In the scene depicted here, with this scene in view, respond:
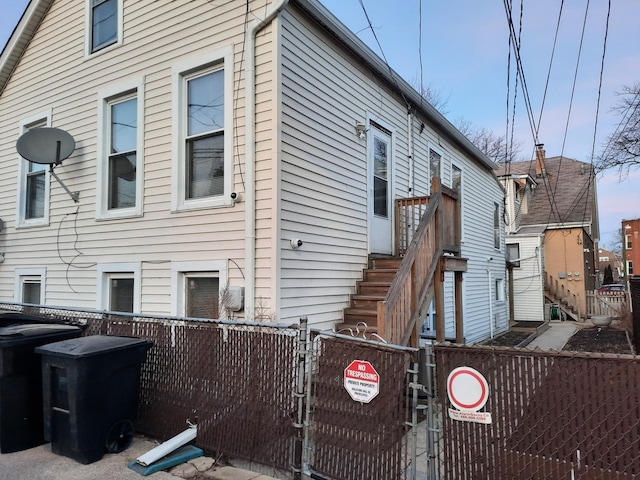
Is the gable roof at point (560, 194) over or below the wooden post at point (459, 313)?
over

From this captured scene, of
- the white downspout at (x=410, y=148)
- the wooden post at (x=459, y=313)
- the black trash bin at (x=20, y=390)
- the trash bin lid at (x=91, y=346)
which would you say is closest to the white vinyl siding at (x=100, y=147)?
the trash bin lid at (x=91, y=346)

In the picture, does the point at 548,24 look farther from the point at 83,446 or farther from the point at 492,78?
the point at 83,446

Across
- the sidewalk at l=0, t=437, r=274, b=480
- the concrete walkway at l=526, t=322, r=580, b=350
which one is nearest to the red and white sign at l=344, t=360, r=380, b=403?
the sidewalk at l=0, t=437, r=274, b=480

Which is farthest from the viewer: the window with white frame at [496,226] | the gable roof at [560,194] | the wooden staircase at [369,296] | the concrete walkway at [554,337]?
→ the gable roof at [560,194]

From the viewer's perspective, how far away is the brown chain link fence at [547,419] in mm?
2469

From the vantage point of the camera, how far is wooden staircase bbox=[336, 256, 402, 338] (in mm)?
6492

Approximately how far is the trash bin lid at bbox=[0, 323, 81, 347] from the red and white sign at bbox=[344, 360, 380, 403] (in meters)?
3.21

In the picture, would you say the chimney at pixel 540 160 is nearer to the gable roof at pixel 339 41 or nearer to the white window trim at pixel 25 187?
the gable roof at pixel 339 41

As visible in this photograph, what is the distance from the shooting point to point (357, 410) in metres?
3.42

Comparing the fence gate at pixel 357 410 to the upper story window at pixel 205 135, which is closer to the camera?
the fence gate at pixel 357 410

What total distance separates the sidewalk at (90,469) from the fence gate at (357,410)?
650 millimetres

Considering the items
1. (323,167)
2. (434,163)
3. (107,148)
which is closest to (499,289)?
(434,163)

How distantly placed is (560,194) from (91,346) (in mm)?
29526

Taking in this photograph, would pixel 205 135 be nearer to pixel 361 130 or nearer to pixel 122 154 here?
pixel 122 154
